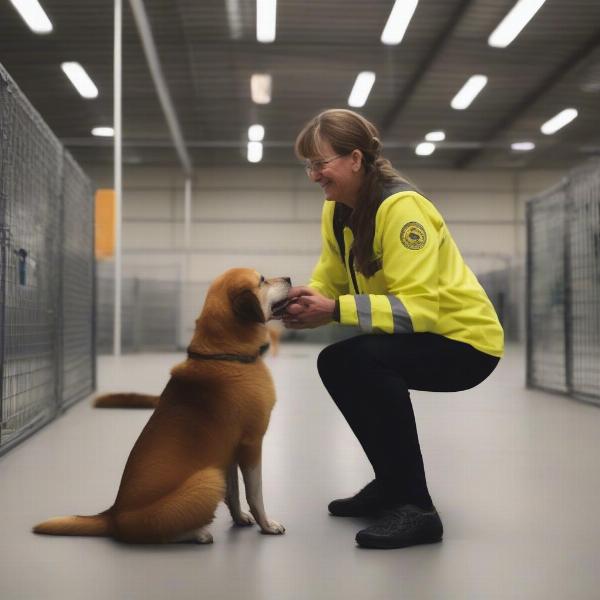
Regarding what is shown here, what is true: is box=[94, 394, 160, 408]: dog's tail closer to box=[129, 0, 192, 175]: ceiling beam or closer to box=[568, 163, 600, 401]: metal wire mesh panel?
box=[568, 163, 600, 401]: metal wire mesh panel

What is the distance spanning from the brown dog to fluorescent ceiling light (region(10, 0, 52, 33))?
27.1 feet

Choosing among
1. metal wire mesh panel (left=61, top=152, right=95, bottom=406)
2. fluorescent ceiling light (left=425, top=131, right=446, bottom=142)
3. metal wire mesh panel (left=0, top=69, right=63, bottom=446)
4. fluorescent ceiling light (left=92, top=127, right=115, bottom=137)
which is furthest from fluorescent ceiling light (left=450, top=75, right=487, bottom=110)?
metal wire mesh panel (left=0, top=69, right=63, bottom=446)

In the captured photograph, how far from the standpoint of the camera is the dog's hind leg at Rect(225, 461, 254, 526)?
204cm

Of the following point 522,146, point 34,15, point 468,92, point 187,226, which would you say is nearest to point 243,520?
point 34,15

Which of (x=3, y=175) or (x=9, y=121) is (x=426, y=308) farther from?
(x=9, y=121)

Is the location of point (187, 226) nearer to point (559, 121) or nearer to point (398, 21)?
point (398, 21)

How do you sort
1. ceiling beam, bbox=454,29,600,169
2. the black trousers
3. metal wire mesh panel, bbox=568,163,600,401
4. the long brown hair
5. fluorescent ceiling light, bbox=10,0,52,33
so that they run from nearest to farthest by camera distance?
1. the black trousers
2. the long brown hair
3. metal wire mesh panel, bbox=568,163,600,401
4. fluorescent ceiling light, bbox=10,0,52,33
5. ceiling beam, bbox=454,29,600,169

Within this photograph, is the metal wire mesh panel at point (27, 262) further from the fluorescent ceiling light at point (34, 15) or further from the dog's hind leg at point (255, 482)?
the fluorescent ceiling light at point (34, 15)

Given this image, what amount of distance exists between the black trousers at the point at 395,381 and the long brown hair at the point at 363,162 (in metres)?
0.27

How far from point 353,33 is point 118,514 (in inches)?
363

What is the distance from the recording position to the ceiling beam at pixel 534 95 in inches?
415

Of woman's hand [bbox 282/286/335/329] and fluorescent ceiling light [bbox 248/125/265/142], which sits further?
fluorescent ceiling light [bbox 248/125/265/142]

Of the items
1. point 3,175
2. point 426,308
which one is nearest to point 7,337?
point 3,175

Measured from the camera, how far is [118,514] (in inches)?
72.8
